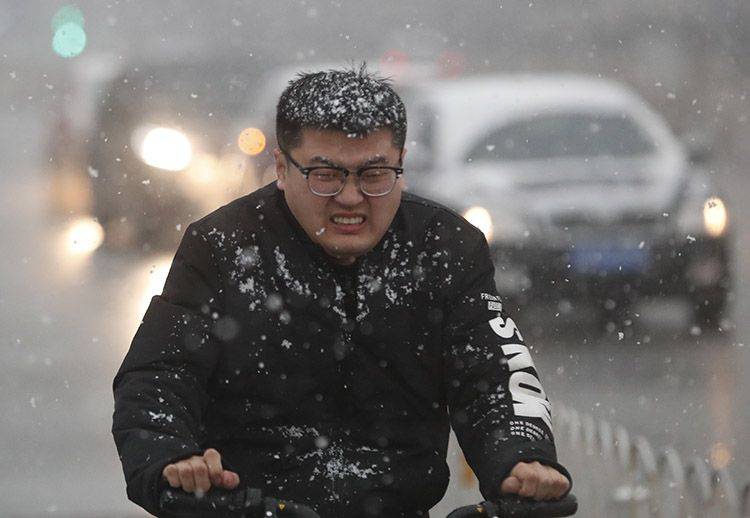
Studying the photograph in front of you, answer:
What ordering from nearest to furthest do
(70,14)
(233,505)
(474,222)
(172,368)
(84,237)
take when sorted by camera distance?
(233,505) < (172,368) < (474,222) < (84,237) < (70,14)

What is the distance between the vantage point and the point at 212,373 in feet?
11.0

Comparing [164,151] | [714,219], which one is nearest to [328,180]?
[714,219]

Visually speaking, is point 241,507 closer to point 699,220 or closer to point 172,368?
point 172,368

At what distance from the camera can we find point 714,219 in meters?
10.5

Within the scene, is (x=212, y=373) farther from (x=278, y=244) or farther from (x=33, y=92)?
(x=33, y=92)

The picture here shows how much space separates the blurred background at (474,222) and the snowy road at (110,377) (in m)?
0.02

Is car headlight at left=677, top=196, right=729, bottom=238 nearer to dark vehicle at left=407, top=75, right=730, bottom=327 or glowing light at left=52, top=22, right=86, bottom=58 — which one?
dark vehicle at left=407, top=75, right=730, bottom=327

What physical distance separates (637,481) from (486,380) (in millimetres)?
2434

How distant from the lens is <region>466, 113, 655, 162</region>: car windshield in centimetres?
1088

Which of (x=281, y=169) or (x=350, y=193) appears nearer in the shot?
(x=350, y=193)

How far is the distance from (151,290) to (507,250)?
2.34 metres

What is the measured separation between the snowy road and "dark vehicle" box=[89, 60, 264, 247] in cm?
47

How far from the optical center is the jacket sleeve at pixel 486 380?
323cm

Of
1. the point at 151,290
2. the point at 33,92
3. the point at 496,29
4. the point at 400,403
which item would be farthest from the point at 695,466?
the point at 33,92
